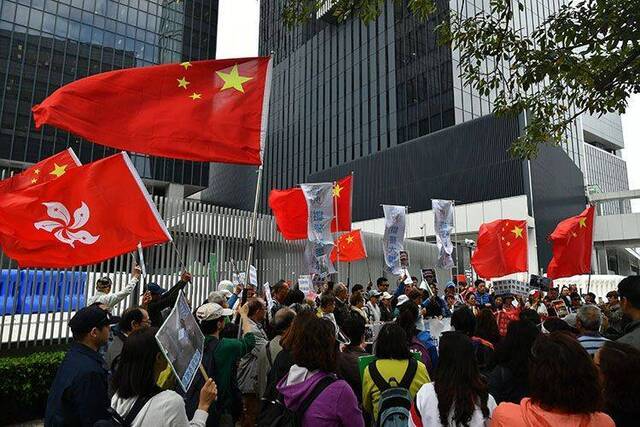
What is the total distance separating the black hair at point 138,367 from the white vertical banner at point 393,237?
12.6 meters

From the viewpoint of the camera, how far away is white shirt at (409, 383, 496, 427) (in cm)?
293

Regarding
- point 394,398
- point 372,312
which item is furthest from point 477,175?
point 394,398

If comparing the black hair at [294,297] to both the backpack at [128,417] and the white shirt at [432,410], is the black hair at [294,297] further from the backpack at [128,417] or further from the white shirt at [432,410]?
the backpack at [128,417]

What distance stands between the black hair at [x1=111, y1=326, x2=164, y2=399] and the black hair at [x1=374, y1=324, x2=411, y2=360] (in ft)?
5.98

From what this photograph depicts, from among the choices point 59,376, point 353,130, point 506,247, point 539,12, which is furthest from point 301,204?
point 539,12

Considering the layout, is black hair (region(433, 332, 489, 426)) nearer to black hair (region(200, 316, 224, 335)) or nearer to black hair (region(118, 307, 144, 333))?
black hair (region(200, 316, 224, 335))

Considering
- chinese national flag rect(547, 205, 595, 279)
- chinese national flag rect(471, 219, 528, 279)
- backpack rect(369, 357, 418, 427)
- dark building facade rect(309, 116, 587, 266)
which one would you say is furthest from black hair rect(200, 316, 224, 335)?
dark building facade rect(309, 116, 587, 266)

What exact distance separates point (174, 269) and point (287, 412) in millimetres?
11156

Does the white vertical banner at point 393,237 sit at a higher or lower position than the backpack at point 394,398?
higher

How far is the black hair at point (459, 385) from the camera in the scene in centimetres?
294

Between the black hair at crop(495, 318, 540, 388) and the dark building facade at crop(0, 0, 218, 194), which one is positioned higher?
the dark building facade at crop(0, 0, 218, 194)

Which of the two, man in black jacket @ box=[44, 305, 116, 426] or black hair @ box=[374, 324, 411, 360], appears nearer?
man in black jacket @ box=[44, 305, 116, 426]

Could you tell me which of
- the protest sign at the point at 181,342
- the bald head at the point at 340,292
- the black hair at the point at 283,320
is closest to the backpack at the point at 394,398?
the black hair at the point at 283,320

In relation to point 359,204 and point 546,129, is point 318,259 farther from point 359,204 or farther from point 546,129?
point 359,204
